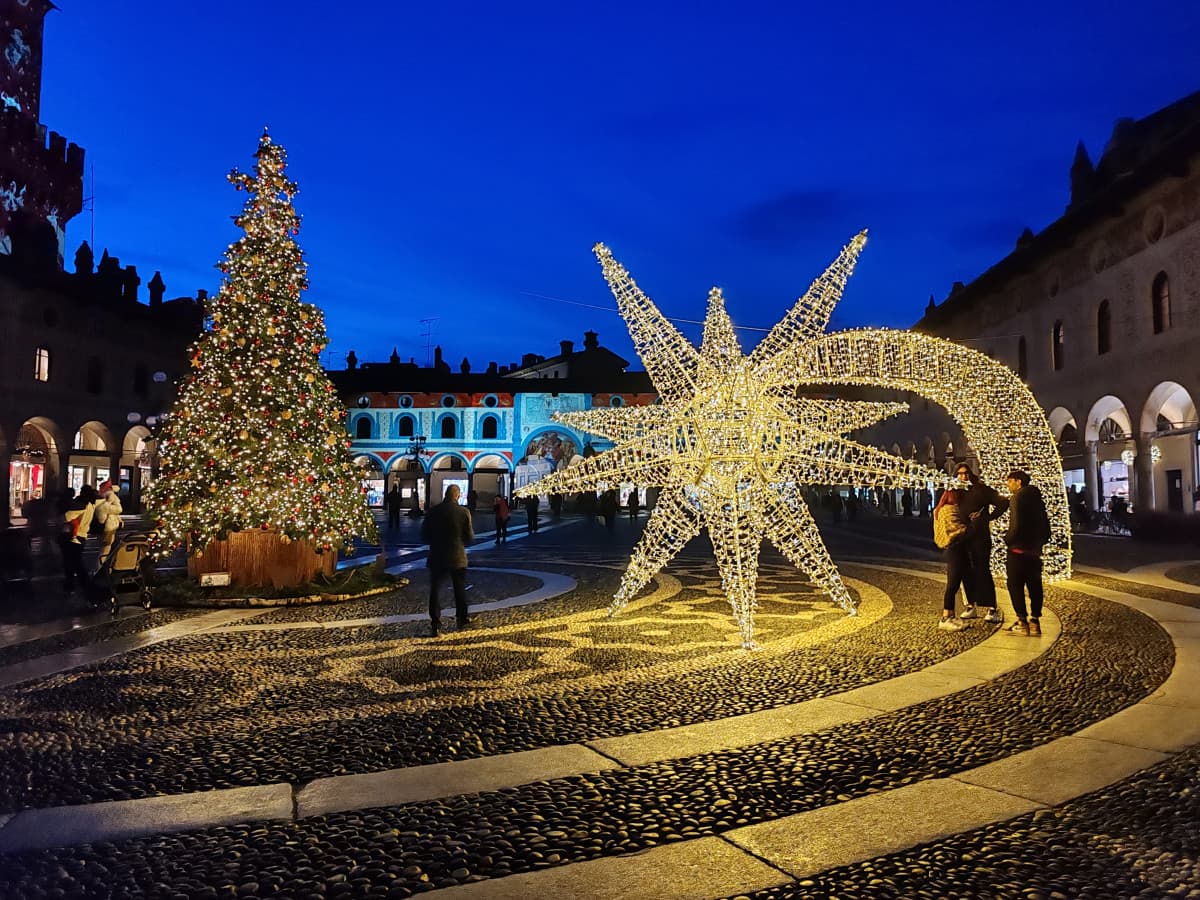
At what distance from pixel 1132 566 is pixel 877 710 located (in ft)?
37.7

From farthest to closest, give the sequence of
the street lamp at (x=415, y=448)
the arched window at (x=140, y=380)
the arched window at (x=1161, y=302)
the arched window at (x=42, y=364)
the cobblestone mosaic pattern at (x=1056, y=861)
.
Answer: the street lamp at (x=415, y=448) < the arched window at (x=140, y=380) < the arched window at (x=42, y=364) < the arched window at (x=1161, y=302) < the cobblestone mosaic pattern at (x=1056, y=861)

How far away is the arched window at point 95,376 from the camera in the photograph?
1354 inches

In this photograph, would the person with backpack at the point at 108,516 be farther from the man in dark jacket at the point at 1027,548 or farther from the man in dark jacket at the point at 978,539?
the man in dark jacket at the point at 1027,548

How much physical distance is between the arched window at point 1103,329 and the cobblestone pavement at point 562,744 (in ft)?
60.5

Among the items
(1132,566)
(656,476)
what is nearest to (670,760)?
(656,476)

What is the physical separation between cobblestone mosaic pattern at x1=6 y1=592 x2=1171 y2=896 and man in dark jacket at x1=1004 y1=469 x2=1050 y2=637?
2776mm

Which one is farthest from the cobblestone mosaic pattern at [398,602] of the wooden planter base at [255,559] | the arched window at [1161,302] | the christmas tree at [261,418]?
the arched window at [1161,302]

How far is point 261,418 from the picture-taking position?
37.0 ft

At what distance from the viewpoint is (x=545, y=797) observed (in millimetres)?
3832

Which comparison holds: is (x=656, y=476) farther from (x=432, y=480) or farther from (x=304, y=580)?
(x=432, y=480)

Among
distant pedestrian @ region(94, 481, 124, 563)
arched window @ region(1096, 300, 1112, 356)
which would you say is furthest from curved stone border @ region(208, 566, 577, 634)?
arched window @ region(1096, 300, 1112, 356)

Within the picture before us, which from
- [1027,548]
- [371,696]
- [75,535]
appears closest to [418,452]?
[75,535]

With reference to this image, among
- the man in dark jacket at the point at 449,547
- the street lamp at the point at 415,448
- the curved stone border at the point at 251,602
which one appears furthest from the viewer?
the street lamp at the point at 415,448

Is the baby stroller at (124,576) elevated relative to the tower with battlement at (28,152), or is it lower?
lower
